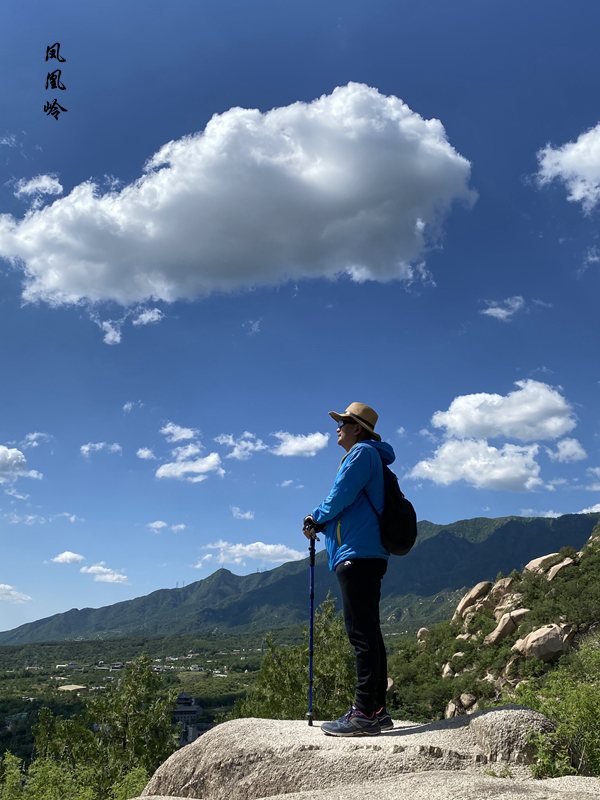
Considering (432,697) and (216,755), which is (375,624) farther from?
(432,697)

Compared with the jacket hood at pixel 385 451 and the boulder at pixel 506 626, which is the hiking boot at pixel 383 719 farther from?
the boulder at pixel 506 626

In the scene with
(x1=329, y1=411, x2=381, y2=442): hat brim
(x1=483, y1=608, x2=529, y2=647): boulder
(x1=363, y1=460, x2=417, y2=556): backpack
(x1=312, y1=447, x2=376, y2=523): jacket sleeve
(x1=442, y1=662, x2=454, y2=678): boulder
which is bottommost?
(x1=442, y1=662, x2=454, y2=678): boulder

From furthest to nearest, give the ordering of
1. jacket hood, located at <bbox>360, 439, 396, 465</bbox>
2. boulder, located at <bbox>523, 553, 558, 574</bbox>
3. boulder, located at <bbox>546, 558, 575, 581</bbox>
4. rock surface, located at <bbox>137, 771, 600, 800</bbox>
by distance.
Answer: boulder, located at <bbox>523, 553, 558, 574</bbox>, boulder, located at <bbox>546, 558, 575, 581</bbox>, jacket hood, located at <bbox>360, 439, 396, 465</bbox>, rock surface, located at <bbox>137, 771, 600, 800</bbox>

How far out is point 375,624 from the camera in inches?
208

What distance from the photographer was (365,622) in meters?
5.17

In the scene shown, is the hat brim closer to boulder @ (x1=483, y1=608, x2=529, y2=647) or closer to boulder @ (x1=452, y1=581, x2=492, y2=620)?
boulder @ (x1=483, y1=608, x2=529, y2=647)

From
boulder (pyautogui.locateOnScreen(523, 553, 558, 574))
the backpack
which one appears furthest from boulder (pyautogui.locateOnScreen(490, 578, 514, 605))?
the backpack

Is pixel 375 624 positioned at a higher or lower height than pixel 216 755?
higher

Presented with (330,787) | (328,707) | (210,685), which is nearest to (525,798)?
(330,787)

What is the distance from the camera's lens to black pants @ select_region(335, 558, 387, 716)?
5.16 metres

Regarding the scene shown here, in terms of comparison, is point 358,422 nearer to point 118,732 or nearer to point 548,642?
point 118,732

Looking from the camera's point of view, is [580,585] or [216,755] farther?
[580,585]

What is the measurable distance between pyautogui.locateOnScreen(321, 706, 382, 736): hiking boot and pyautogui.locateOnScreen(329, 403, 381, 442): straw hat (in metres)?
2.60

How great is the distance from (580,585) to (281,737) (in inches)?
1413
